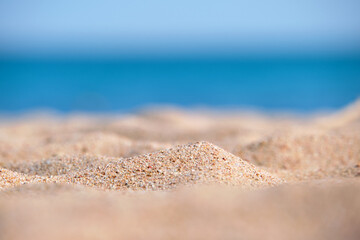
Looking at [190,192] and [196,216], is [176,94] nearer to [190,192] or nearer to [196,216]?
[190,192]

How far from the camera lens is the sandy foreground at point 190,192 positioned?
2.05m

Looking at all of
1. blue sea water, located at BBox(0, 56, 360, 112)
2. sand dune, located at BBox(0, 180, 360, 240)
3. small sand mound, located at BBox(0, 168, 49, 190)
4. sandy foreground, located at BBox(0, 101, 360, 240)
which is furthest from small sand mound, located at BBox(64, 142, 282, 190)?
blue sea water, located at BBox(0, 56, 360, 112)

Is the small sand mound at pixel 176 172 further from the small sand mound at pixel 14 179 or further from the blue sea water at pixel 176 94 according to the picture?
the blue sea water at pixel 176 94

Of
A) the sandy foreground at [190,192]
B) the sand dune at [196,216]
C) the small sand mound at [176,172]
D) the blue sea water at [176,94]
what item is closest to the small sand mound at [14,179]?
the sandy foreground at [190,192]

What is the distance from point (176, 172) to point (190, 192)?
0.72 m

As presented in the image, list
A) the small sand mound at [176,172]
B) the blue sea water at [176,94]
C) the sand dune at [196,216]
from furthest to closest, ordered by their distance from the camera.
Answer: the blue sea water at [176,94]
the small sand mound at [176,172]
the sand dune at [196,216]

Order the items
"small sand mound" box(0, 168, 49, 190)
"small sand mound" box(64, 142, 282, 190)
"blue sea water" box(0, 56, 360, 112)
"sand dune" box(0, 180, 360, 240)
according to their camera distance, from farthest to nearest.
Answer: "blue sea water" box(0, 56, 360, 112), "small sand mound" box(0, 168, 49, 190), "small sand mound" box(64, 142, 282, 190), "sand dune" box(0, 180, 360, 240)

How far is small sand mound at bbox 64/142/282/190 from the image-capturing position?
3.04m

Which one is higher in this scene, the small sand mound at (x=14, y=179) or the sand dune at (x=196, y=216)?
the small sand mound at (x=14, y=179)

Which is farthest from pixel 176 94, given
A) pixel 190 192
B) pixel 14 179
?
pixel 190 192

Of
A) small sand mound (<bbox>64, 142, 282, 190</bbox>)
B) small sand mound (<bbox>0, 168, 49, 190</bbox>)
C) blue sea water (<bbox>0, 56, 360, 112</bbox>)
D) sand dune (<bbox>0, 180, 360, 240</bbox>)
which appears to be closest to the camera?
sand dune (<bbox>0, 180, 360, 240</bbox>)

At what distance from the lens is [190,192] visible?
8.20ft

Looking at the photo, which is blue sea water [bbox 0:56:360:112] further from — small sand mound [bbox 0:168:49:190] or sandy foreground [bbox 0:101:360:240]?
small sand mound [bbox 0:168:49:190]

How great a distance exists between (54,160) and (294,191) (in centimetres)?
257
